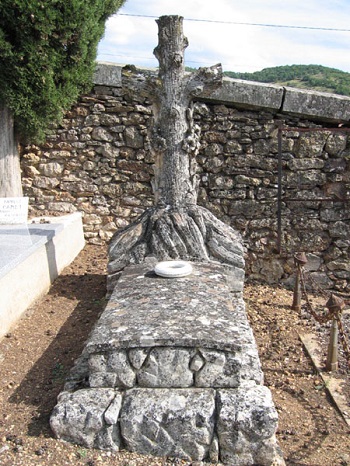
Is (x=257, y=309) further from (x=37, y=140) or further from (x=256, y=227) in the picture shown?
(x=37, y=140)

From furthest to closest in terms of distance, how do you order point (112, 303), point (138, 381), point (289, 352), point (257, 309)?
point (257, 309), point (289, 352), point (112, 303), point (138, 381)

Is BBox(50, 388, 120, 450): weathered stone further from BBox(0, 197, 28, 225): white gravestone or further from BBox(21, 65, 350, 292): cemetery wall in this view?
BBox(21, 65, 350, 292): cemetery wall

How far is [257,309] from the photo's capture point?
571 centimetres

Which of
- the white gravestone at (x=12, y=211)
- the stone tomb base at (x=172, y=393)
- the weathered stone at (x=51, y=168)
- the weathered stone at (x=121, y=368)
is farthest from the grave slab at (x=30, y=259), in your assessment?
the weathered stone at (x=121, y=368)

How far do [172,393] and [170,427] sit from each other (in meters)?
0.20

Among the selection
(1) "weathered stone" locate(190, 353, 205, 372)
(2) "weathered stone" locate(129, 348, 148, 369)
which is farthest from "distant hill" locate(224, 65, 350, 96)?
(2) "weathered stone" locate(129, 348, 148, 369)

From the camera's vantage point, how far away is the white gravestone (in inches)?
222

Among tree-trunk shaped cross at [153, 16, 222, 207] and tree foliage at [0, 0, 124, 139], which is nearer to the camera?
tree-trunk shaped cross at [153, 16, 222, 207]

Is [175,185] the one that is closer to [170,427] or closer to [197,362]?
[197,362]

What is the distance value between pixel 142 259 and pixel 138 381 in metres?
1.78

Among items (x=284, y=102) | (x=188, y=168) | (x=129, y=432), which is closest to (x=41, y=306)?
(x=188, y=168)

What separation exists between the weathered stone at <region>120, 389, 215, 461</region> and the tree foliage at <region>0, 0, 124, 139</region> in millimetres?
4655

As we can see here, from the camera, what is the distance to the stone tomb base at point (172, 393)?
278 cm

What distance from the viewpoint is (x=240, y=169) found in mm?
6684
